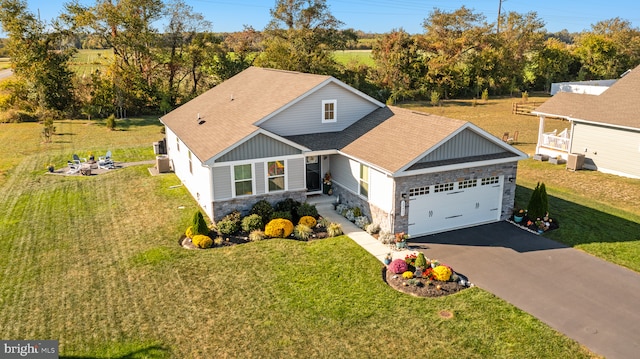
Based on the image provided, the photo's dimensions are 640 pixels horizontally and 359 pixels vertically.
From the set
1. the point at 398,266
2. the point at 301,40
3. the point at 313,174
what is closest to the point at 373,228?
the point at 398,266

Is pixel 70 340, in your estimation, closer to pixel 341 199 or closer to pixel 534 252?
pixel 341 199

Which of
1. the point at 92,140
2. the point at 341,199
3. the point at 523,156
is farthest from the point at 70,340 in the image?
the point at 92,140

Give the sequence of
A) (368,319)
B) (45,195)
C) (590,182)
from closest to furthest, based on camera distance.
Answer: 1. (368,319)
2. (45,195)
3. (590,182)

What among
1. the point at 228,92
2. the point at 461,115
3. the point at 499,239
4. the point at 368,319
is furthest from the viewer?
the point at 461,115

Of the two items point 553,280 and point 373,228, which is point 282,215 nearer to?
point 373,228

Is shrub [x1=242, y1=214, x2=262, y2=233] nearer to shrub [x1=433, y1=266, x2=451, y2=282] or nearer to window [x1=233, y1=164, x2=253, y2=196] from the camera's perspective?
window [x1=233, y1=164, x2=253, y2=196]

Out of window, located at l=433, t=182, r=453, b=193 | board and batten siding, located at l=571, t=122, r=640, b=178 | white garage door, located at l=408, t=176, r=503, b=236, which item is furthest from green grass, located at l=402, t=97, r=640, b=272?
window, located at l=433, t=182, r=453, b=193

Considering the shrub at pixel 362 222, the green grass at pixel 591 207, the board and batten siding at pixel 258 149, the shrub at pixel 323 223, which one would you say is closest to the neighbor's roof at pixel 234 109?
the board and batten siding at pixel 258 149

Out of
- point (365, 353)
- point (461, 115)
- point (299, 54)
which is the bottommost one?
point (365, 353)
